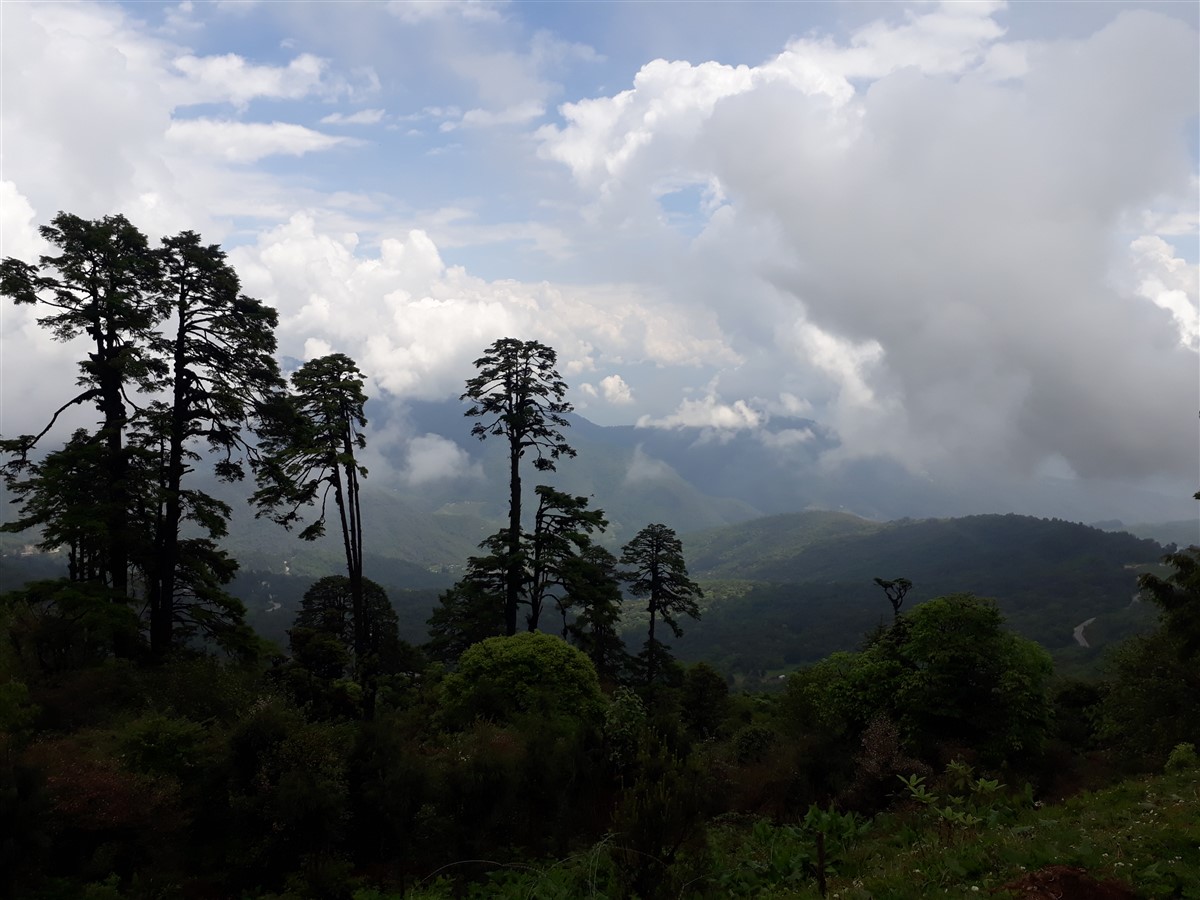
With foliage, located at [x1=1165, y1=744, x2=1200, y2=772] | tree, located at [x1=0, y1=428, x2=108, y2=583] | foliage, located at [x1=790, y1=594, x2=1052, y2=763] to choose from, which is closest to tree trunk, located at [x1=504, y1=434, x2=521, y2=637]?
foliage, located at [x1=790, y1=594, x2=1052, y2=763]

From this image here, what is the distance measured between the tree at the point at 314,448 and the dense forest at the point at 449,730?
102 mm

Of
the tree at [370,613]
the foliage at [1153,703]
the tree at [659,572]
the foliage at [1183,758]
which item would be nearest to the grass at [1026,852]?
the foliage at [1183,758]

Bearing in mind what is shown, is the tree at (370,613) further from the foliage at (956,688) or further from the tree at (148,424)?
the foliage at (956,688)

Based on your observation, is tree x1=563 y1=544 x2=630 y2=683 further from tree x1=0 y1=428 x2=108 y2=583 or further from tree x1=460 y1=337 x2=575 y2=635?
tree x1=0 y1=428 x2=108 y2=583

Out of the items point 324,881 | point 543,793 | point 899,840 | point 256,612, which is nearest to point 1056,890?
point 899,840

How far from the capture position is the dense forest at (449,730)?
9.73 meters

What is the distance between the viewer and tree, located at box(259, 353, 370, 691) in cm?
1967

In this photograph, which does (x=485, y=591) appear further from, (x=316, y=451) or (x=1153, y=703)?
(x=1153, y=703)

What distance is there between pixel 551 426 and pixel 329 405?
8.06 meters

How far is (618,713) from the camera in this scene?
1723 cm

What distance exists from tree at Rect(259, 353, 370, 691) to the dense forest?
0.10 meters

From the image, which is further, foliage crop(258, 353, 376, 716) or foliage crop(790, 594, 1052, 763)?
foliage crop(258, 353, 376, 716)

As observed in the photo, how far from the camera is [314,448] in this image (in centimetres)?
2027

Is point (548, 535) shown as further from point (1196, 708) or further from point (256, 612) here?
point (256, 612)
